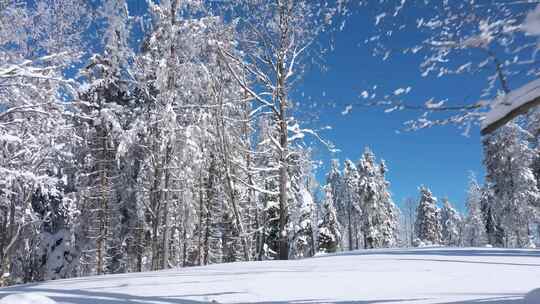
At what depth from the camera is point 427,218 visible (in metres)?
48.9

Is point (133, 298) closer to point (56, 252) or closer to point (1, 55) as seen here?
point (1, 55)

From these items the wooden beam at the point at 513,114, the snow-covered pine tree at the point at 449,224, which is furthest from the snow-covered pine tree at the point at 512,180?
the snow-covered pine tree at the point at 449,224

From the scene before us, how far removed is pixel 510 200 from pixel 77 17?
28.3 metres

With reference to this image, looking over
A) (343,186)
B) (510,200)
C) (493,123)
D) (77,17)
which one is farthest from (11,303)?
(343,186)

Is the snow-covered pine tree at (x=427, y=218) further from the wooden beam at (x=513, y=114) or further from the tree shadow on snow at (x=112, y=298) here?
the wooden beam at (x=513, y=114)

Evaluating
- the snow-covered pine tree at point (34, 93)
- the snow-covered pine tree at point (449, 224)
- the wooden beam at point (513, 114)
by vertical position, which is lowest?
the snow-covered pine tree at point (449, 224)

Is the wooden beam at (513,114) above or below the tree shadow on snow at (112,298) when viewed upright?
above

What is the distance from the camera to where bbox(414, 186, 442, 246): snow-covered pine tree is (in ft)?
159

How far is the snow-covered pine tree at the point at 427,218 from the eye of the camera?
48.3 meters

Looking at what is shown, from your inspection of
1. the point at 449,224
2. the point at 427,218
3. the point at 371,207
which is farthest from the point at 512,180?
the point at 449,224

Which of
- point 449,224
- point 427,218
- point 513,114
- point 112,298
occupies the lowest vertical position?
point 449,224

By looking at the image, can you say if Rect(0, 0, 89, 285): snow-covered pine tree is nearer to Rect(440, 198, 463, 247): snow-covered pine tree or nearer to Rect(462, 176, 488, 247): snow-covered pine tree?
Rect(462, 176, 488, 247): snow-covered pine tree

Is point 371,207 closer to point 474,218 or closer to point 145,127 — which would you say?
point 474,218

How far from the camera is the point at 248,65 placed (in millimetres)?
10266
